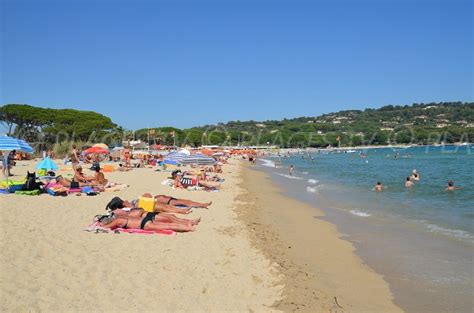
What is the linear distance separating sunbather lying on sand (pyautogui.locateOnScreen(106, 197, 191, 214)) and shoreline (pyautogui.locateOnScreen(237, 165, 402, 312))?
1.76 m

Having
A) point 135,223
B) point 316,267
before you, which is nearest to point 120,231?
point 135,223

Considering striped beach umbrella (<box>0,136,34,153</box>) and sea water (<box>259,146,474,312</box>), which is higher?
striped beach umbrella (<box>0,136,34,153</box>)

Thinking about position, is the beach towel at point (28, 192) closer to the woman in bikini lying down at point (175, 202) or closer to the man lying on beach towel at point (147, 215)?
the woman in bikini lying down at point (175, 202)

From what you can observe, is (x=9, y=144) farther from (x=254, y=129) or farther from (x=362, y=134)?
(x=254, y=129)

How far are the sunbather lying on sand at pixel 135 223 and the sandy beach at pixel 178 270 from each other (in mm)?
363

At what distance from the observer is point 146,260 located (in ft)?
21.0

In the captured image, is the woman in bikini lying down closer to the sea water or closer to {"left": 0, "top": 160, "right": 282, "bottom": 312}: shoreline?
{"left": 0, "top": 160, "right": 282, "bottom": 312}: shoreline

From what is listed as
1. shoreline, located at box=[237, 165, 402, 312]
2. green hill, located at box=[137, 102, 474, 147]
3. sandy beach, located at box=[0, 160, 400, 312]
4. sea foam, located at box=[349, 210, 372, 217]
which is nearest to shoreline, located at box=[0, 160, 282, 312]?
sandy beach, located at box=[0, 160, 400, 312]

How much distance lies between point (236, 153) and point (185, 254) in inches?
2768

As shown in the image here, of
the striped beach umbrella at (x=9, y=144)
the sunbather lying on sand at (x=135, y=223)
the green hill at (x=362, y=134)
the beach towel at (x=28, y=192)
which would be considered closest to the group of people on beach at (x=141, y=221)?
the sunbather lying on sand at (x=135, y=223)

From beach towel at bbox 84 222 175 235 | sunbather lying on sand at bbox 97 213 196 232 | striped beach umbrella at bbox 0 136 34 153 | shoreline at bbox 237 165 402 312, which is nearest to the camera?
shoreline at bbox 237 165 402 312

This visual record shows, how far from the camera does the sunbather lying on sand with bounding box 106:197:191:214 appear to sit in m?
9.48

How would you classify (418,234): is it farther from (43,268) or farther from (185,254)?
(43,268)

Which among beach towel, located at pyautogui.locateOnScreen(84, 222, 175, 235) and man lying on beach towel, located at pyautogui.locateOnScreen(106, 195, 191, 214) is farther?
man lying on beach towel, located at pyautogui.locateOnScreen(106, 195, 191, 214)
